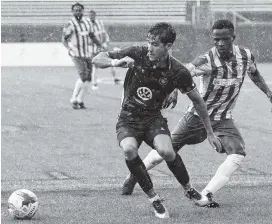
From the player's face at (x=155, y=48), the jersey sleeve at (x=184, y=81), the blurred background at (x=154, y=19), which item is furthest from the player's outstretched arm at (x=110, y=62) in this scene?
the blurred background at (x=154, y=19)

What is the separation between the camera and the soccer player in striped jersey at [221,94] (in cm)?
815

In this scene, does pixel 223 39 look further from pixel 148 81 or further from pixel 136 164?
pixel 136 164

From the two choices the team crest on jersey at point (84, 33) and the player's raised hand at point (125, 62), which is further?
the team crest on jersey at point (84, 33)

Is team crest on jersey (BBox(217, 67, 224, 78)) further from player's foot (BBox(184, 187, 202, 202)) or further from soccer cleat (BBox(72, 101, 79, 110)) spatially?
soccer cleat (BBox(72, 101, 79, 110))

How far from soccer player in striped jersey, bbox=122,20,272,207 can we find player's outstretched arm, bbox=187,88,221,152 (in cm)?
35

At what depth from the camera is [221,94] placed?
8.42m

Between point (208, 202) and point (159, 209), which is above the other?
point (159, 209)

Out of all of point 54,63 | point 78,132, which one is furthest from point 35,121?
point 54,63

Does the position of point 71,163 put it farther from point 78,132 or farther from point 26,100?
point 26,100

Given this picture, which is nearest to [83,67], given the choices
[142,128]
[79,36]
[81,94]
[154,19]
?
[81,94]

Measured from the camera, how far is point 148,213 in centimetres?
758

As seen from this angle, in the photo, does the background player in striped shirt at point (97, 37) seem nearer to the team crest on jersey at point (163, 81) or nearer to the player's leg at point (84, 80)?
the player's leg at point (84, 80)

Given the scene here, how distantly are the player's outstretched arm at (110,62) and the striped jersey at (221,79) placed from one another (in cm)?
124

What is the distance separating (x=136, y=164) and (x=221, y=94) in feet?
4.52
